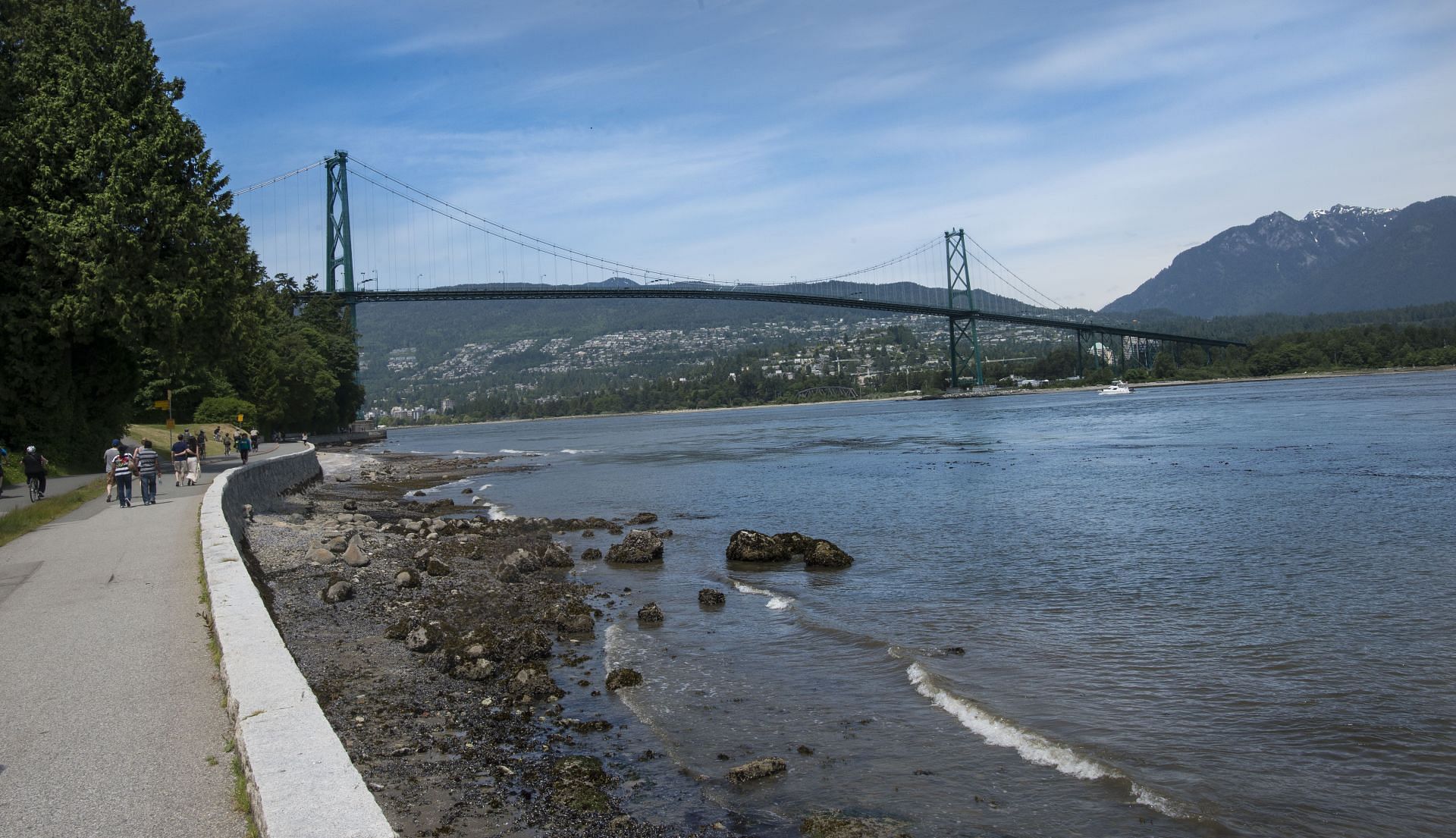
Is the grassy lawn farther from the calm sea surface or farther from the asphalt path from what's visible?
the asphalt path

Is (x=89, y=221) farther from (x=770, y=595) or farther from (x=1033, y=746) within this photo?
(x=1033, y=746)

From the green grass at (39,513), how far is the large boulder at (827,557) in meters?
10.2

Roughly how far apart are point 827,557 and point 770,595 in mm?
2313

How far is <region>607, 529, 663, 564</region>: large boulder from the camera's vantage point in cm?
1534

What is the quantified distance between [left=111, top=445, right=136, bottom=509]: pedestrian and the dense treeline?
8.38 meters

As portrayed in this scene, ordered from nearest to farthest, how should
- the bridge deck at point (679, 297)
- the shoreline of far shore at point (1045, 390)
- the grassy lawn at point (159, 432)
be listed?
the grassy lawn at point (159, 432) < the bridge deck at point (679, 297) < the shoreline of far shore at point (1045, 390)

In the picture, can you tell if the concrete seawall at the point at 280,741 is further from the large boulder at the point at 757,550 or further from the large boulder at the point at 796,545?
the large boulder at the point at 796,545

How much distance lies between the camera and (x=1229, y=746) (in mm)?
6566

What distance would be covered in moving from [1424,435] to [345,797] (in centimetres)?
3806

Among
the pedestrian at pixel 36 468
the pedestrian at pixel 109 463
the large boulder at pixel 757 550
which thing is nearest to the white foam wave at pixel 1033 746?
the large boulder at pixel 757 550

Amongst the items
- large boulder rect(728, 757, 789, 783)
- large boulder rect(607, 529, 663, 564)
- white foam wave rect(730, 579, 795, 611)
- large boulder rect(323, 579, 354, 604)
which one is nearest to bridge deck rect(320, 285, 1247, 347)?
large boulder rect(607, 529, 663, 564)

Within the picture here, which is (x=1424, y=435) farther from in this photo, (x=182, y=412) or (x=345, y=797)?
(x=182, y=412)

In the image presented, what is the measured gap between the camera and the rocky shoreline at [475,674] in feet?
17.8

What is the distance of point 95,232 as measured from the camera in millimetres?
22562
